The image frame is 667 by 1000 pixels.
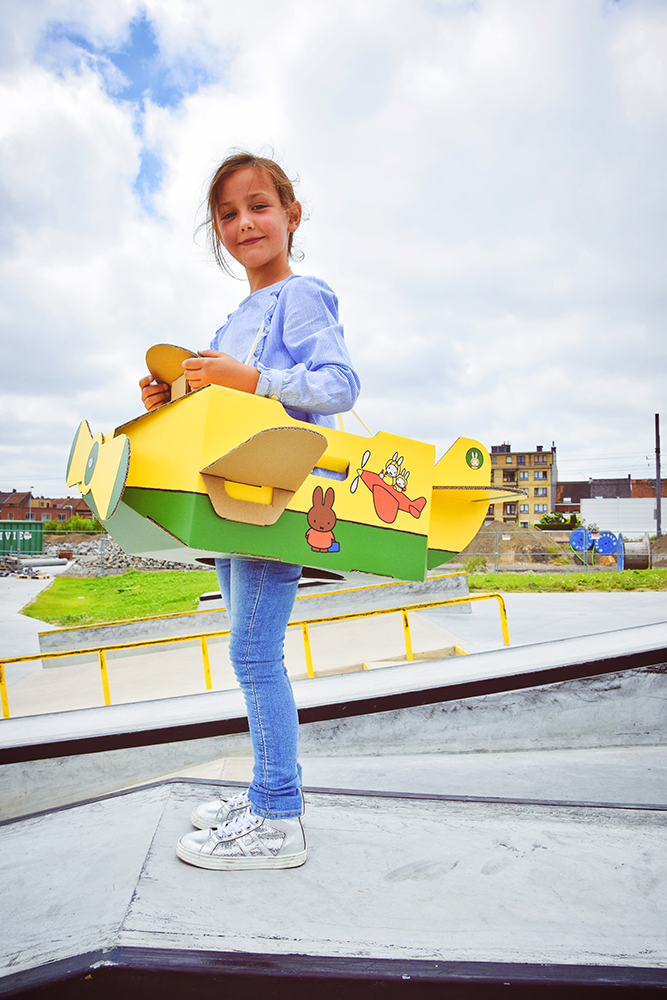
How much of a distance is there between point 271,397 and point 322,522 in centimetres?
31

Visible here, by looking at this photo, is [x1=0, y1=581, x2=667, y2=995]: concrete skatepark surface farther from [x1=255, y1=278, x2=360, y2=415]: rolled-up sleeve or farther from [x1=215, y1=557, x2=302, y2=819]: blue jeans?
[x1=255, y1=278, x2=360, y2=415]: rolled-up sleeve

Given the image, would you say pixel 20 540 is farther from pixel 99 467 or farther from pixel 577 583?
pixel 99 467

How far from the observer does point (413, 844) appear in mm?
1515

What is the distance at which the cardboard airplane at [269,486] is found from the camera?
3.69 feet

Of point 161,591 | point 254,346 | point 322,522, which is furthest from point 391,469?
point 161,591

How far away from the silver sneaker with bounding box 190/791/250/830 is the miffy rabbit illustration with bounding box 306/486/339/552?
→ 2.62ft

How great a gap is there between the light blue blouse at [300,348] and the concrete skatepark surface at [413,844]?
111cm

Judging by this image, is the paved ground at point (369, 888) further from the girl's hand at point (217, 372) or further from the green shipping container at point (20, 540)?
the green shipping container at point (20, 540)

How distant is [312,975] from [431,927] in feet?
0.98

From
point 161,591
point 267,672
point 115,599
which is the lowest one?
point 115,599

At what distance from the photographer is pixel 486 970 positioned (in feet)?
3.23

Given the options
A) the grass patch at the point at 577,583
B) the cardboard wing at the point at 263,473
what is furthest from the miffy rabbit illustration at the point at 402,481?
the grass patch at the point at 577,583

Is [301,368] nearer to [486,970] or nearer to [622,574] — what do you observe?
[486,970]

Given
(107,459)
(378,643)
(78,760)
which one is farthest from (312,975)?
(378,643)
